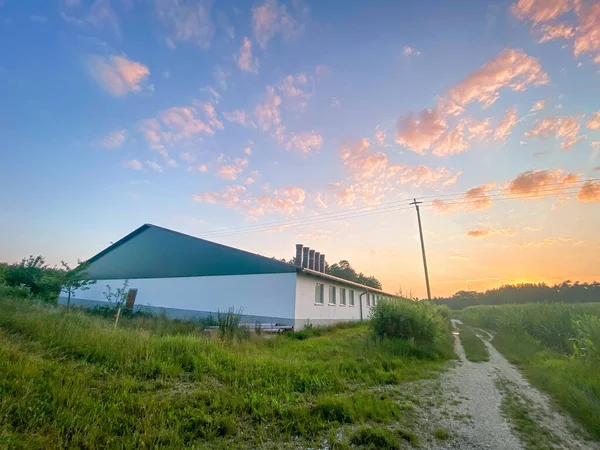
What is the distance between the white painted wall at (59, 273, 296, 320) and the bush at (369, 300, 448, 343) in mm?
4835

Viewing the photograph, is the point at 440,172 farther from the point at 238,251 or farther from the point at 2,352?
the point at 2,352

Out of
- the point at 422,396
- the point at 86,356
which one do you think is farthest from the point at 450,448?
the point at 86,356

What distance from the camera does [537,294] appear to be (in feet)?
216

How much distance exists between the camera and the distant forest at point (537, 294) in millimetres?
57438

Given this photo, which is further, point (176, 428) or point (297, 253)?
point (297, 253)

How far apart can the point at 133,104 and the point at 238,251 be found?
967 centimetres

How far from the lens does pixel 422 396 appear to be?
615cm

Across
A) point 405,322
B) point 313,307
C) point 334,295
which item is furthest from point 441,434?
point 334,295

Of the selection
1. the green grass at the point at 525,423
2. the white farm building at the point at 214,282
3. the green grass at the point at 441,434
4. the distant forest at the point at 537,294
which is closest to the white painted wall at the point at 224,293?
the white farm building at the point at 214,282

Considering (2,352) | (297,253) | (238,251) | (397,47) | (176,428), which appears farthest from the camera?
(297,253)

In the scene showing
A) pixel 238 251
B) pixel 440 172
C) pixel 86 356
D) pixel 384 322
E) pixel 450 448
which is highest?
pixel 440 172

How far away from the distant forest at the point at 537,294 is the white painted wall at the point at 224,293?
43269 mm

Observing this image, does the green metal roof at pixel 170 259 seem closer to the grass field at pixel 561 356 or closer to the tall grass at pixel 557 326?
the grass field at pixel 561 356

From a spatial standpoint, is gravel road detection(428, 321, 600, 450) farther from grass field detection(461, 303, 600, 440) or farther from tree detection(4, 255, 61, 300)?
tree detection(4, 255, 61, 300)
